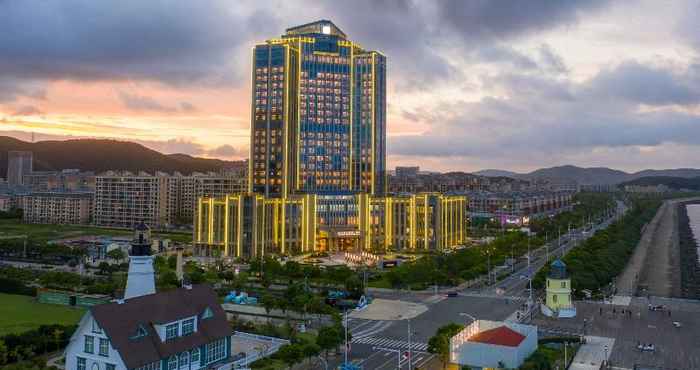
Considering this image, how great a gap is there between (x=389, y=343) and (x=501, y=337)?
1412 cm

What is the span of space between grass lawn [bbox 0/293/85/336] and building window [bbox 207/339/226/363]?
Result: 25786 millimetres

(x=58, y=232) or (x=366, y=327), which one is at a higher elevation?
(x=58, y=232)

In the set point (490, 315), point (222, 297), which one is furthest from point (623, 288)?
point (222, 297)

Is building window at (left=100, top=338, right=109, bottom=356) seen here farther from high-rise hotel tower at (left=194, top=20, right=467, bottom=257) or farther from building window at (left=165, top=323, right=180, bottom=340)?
high-rise hotel tower at (left=194, top=20, right=467, bottom=257)

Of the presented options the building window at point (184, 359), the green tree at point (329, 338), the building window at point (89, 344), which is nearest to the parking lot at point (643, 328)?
the green tree at point (329, 338)

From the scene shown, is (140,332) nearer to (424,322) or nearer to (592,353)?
(424,322)

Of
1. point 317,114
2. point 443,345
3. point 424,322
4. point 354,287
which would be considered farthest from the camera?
point 317,114

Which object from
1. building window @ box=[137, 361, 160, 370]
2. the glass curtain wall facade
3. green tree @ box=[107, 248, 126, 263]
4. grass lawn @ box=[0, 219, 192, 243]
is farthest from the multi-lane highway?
grass lawn @ box=[0, 219, 192, 243]

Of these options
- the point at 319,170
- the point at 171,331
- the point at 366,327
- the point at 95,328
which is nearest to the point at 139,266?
the point at 171,331

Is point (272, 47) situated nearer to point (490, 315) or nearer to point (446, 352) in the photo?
point (490, 315)

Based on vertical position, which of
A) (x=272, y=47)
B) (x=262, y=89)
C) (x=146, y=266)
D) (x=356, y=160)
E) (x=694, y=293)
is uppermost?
(x=272, y=47)

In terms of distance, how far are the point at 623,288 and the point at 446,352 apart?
57.7 metres

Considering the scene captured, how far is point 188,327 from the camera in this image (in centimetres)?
4925

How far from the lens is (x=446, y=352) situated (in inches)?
2041
